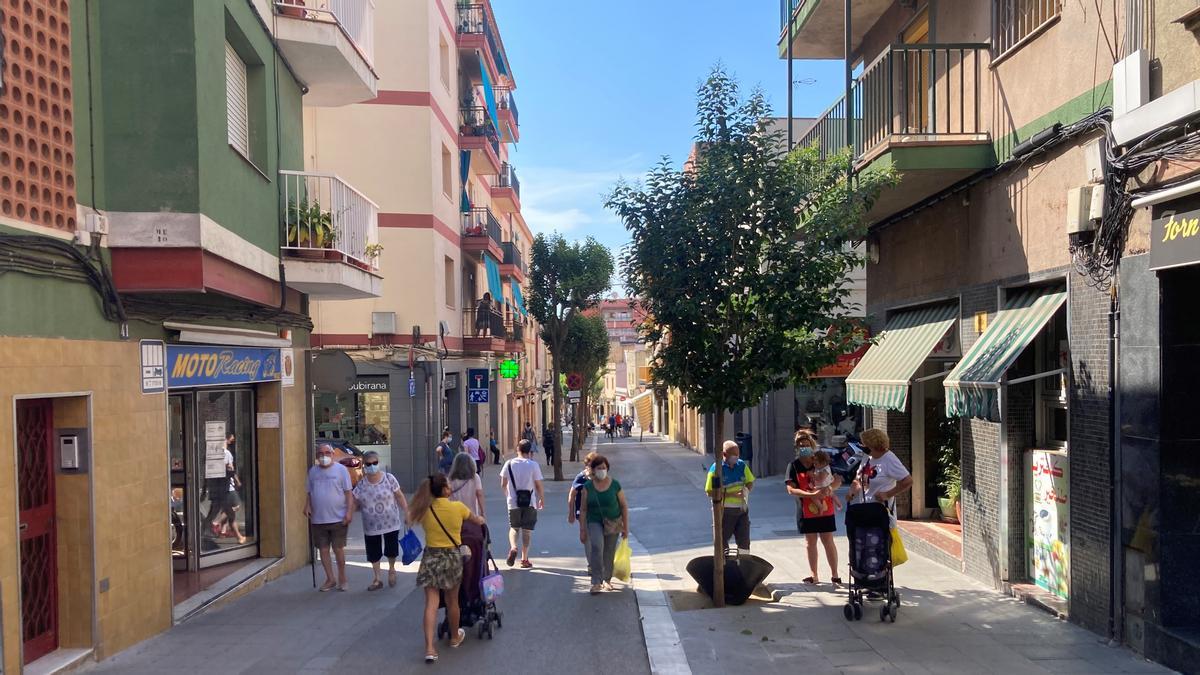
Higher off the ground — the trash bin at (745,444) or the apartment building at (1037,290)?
the apartment building at (1037,290)

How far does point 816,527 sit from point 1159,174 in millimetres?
4754

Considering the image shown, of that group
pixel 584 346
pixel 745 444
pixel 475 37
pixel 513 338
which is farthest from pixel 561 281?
pixel 584 346

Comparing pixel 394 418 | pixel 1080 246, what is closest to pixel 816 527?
pixel 1080 246

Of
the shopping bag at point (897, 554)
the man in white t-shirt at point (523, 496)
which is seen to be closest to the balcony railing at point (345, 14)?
the man in white t-shirt at point (523, 496)

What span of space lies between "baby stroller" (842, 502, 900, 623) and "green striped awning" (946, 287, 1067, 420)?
1.32m

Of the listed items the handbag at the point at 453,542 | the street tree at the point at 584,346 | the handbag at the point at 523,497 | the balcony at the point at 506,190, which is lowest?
the handbag at the point at 523,497

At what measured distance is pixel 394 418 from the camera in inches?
918

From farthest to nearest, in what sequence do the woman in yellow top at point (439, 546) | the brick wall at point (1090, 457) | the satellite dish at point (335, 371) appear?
the satellite dish at point (335, 371)
the woman in yellow top at point (439, 546)
the brick wall at point (1090, 457)

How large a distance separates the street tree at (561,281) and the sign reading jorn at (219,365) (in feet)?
68.0

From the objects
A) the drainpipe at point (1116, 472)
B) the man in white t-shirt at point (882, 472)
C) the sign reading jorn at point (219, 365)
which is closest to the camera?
the drainpipe at point (1116, 472)

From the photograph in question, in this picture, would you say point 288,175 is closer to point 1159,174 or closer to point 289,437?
point 289,437

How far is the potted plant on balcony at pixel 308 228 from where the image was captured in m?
11.0

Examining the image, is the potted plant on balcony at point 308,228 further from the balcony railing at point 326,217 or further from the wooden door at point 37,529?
the wooden door at point 37,529

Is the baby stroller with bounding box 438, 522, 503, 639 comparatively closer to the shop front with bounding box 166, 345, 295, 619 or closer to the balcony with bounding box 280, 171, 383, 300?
the shop front with bounding box 166, 345, 295, 619
